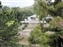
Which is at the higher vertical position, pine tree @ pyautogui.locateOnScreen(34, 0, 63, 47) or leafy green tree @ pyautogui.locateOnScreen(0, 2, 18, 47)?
pine tree @ pyautogui.locateOnScreen(34, 0, 63, 47)

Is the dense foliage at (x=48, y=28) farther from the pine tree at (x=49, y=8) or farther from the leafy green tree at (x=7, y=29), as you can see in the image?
the leafy green tree at (x=7, y=29)

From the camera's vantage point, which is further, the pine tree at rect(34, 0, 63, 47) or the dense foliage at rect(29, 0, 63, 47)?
the pine tree at rect(34, 0, 63, 47)

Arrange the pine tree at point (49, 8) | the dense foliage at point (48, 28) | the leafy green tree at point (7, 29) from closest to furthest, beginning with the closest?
the dense foliage at point (48, 28) → the pine tree at point (49, 8) → the leafy green tree at point (7, 29)

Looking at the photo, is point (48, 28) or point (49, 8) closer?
point (49, 8)

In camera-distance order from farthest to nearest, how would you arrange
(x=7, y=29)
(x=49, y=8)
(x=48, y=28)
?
(x=7, y=29) → (x=48, y=28) → (x=49, y=8)

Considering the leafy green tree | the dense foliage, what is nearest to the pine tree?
the dense foliage

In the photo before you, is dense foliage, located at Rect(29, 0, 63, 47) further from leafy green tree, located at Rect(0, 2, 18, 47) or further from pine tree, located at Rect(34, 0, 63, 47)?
leafy green tree, located at Rect(0, 2, 18, 47)

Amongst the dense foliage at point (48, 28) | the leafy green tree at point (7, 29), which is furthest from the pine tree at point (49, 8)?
the leafy green tree at point (7, 29)

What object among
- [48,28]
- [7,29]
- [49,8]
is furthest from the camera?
[7,29]

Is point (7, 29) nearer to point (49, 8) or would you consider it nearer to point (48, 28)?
point (48, 28)

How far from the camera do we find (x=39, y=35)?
8.03 meters

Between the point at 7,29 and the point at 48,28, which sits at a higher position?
the point at 48,28

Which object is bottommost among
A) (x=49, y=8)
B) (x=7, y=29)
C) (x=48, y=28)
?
(x=7, y=29)

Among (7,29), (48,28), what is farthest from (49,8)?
(7,29)
